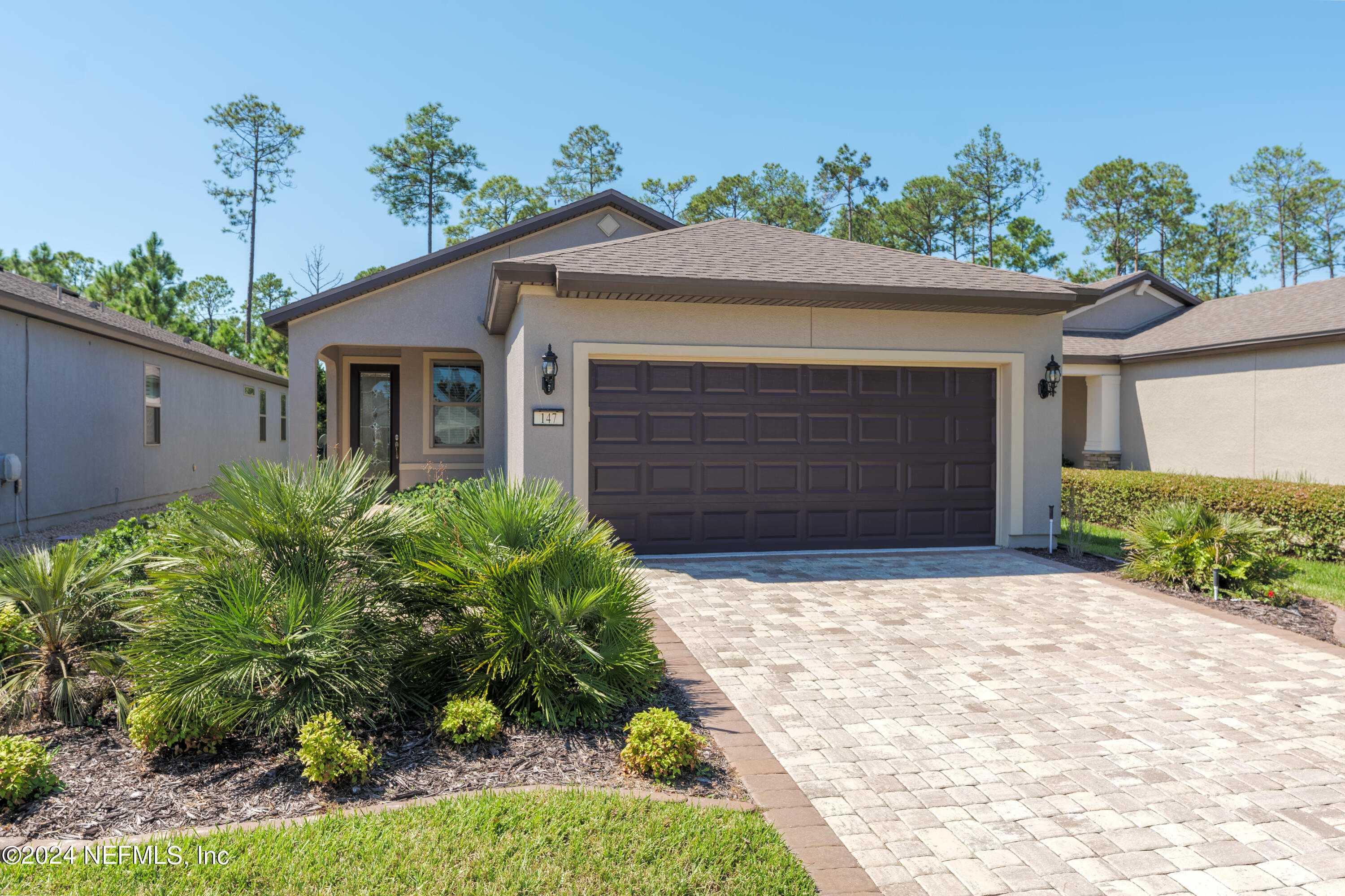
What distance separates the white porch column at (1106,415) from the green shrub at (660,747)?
15.4 meters

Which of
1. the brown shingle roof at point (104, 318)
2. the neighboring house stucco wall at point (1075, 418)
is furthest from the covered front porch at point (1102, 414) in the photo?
the brown shingle roof at point (104, 318)

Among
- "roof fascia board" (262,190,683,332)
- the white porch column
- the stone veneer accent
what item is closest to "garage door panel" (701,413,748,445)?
"roof fascia board" (262,190,683,332)

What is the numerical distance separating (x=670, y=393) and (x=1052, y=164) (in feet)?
105

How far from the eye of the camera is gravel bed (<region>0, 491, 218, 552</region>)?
374 inches

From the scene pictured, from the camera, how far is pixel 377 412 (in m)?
14.6

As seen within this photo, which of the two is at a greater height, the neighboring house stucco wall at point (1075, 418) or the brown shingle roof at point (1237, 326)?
the brown shingle roof at point (1237, 326)

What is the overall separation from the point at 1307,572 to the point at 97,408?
16694mm

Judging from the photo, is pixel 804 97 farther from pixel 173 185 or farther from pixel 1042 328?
pixel 173 185

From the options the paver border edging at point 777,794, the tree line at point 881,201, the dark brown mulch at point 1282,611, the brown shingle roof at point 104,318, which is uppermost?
Answer: the tree line at point 881,201

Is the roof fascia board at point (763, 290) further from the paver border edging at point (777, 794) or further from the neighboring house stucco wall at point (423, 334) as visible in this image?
the paver border edging at point (777, 794)

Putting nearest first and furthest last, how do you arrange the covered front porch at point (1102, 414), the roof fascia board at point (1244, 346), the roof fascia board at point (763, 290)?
the roof fascia board at point (763, 290) < the roof fascia board at point (1244, 346) < the covered front porch at point (1102, 414)

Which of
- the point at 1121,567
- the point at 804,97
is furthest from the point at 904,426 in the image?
the point at 804,97

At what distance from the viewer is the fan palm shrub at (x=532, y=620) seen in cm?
398

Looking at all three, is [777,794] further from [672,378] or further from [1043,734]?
[672,378]
